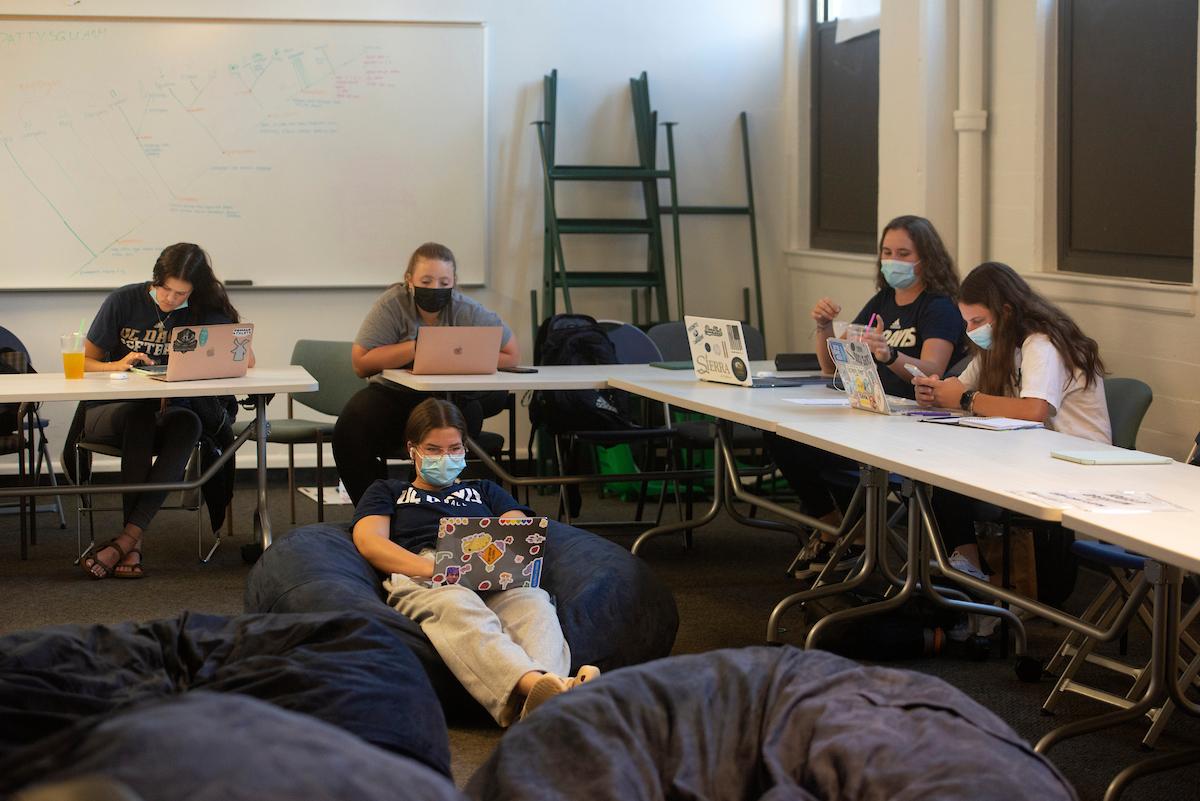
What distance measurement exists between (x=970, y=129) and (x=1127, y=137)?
654 millimetres

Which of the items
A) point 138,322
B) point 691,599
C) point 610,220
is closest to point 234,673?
point 691,599

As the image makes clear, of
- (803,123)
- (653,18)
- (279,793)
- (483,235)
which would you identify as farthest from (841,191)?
(279,793)

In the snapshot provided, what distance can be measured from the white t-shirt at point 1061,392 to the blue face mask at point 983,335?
101mm

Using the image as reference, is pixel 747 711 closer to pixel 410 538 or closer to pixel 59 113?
pixel 410 538

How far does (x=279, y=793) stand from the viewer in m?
1.08

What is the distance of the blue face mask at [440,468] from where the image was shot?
2912 mm

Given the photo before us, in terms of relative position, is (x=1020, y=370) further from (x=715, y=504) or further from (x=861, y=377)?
(x=715, y=504)

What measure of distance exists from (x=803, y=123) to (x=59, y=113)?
11.1 feet

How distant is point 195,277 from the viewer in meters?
3.91

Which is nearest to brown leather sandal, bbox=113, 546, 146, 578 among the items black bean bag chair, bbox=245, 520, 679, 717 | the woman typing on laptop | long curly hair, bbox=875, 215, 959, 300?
the woman typing on laptop

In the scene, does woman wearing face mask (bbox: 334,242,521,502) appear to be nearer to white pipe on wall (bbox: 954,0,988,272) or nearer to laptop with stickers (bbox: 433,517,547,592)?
laptop with stickers (bbox: 433,517,547,592)

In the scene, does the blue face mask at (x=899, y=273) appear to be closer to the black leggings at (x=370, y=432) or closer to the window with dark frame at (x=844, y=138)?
the window with dark frame at (x=844, y=138)

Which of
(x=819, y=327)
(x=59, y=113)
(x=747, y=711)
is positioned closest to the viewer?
(x=747, y=711)

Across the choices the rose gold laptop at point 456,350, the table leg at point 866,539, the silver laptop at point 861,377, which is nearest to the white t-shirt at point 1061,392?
the silver laptop at point 861,377
